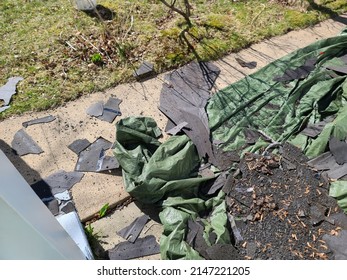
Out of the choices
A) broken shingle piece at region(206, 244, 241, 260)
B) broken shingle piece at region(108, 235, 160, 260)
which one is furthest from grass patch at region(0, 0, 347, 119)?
broken shingle piece at region(206, 244, 241, 260)

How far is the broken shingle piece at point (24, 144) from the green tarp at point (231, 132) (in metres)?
1.07

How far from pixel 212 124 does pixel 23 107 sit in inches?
97.5

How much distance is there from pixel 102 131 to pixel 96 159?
0.45m

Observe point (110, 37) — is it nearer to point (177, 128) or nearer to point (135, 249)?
point (177, 128)

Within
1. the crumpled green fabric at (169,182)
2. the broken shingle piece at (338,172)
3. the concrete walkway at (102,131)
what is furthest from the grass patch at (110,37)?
the broken shingle piece at (338,172)

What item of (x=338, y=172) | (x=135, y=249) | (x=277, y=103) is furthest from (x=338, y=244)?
(x=277, y=103)

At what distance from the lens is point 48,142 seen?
4.66 metres

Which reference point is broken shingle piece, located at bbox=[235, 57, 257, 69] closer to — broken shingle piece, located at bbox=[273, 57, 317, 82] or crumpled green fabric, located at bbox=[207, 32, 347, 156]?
crumpled green fabric, located at bbox=[207, 32, 347, 156]

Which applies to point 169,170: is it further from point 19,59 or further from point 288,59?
point 19,59

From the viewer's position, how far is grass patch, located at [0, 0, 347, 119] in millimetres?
5324

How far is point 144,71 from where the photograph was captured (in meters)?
5.40

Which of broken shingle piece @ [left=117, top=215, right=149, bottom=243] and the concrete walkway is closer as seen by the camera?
broken shingle piece @ [left=117, top=215, right=149, bottom=243]

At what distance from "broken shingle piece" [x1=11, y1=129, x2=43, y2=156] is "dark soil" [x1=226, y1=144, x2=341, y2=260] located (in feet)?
7.69

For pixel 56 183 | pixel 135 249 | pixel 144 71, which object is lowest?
pixel 135 249
